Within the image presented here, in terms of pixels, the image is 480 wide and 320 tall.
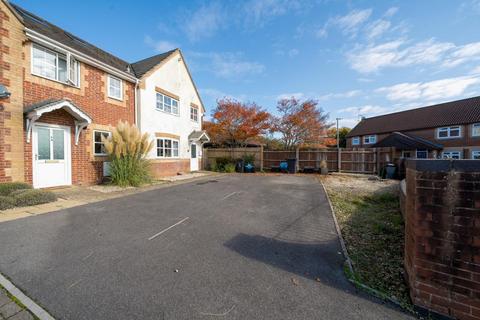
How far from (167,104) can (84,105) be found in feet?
18.1

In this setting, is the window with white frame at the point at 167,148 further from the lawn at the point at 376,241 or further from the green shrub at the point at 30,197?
the lawn at the point at 376,241

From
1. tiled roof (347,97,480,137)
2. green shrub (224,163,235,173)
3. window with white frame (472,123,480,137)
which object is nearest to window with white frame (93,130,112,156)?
green shrub (224,163,235,173)

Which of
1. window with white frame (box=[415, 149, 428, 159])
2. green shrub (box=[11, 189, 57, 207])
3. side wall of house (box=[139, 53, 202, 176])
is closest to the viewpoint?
A: green shrub (box=[11, 189, 57, 207])

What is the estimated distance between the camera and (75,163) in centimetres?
870

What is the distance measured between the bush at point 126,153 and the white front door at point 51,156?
4.79ft

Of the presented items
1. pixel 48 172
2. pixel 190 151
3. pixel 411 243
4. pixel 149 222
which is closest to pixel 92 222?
pixel 149 222

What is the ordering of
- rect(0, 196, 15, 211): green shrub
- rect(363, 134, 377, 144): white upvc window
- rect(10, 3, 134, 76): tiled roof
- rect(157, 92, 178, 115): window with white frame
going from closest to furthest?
rect(0, 196, 15, 211): green shrub < rect(10, 3, 134, 76): tiled roof < rect(157, 92, 178, 115): window with white frame < rect(363, 134, 377, 144): white upvc window

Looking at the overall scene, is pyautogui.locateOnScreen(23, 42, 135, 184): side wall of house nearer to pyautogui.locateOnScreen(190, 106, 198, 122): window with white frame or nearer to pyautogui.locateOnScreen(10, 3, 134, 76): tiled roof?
pyautogui.locateOnScreen(10, 3, 134, 76): tiled roof

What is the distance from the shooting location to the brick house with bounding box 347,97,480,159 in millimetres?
20938

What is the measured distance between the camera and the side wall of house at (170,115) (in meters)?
12.2

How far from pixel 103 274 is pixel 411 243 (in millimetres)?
3879

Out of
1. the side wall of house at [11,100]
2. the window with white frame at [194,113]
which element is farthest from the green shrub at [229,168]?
the side wall of house at [11,100]

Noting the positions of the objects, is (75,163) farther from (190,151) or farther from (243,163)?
(243,163)

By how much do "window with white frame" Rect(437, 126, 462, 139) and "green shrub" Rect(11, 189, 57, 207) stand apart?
111ft
